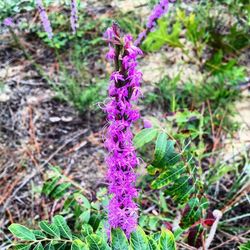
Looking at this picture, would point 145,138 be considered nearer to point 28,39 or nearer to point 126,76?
point 126,76

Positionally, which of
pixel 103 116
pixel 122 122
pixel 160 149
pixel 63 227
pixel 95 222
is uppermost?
pixel 122 122

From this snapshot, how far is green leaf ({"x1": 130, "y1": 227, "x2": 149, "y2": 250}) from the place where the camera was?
0.97m

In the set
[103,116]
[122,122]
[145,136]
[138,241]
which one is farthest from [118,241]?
[103,116]

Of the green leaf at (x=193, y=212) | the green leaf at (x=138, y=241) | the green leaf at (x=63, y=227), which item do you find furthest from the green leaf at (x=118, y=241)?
the green leaf at (x=193, y=212)

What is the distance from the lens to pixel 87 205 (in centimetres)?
148

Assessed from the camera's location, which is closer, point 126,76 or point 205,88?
point 126,76

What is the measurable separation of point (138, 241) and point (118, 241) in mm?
47

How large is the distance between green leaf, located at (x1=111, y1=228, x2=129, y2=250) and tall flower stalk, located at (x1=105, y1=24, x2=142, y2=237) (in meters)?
0.08

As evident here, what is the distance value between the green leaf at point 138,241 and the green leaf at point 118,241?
2 centimetres

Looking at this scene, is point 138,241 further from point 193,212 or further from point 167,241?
point 193,212

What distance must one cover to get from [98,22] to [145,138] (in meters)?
1.88

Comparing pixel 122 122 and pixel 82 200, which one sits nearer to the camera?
pixel 122 122

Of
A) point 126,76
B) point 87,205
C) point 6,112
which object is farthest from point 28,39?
point 126,76

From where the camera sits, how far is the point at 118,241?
99 cm
